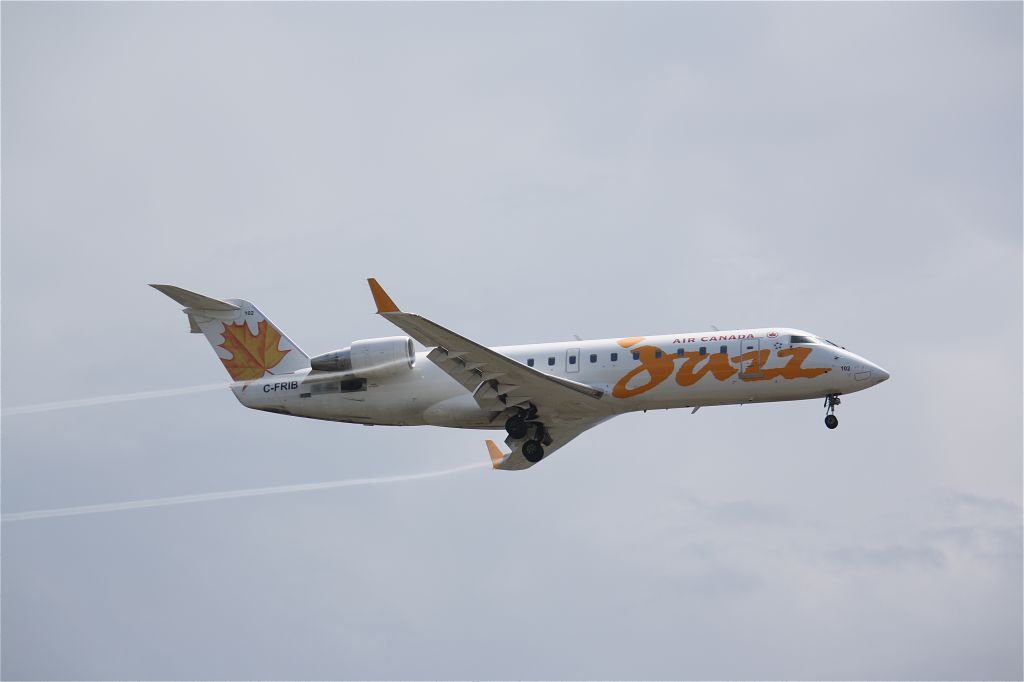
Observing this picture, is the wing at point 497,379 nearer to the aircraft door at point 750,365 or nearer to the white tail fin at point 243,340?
the aircraft door at point 750,365

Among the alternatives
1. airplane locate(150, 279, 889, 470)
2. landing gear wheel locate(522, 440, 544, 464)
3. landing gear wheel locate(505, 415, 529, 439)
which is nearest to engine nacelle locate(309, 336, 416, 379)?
airplane locate(150, 279, 889, 470)

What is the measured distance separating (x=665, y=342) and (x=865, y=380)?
5563 millimetres

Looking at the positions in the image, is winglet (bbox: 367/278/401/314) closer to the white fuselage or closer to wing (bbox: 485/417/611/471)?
the white fuselage

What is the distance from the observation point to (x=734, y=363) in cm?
3481

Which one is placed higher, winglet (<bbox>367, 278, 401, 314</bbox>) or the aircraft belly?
winglet (<bbox>367, 278, 401, 314</bbox>)

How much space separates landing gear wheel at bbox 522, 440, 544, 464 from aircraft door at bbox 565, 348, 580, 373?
3046 millimetres

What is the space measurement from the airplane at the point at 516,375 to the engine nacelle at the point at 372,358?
0.09ft

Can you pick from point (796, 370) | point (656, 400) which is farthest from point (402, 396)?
point (796, 370)

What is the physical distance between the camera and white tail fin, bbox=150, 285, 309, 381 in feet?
124

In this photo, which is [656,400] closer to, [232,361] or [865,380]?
[865,380]

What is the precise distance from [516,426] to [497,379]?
2088mm

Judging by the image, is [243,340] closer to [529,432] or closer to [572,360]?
[529,432]

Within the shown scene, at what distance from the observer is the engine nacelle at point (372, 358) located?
119ft

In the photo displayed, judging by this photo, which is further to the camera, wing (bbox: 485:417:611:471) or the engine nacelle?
wing (bbox: 485:417:611:471)
